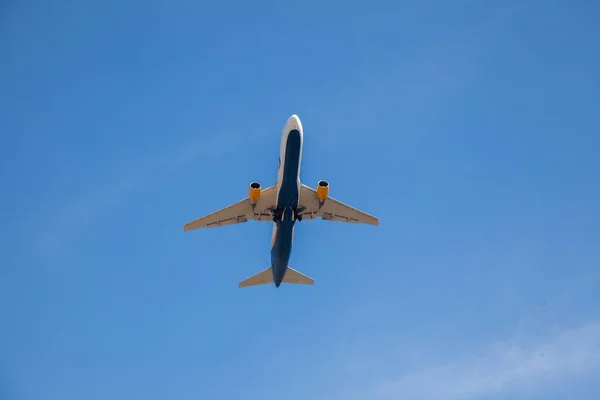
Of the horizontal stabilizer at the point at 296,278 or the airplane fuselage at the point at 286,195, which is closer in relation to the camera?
the airplane fuselage at the point at 286,195

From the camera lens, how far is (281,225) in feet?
157

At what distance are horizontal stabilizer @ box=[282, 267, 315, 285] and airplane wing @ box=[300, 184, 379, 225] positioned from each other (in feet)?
16.7

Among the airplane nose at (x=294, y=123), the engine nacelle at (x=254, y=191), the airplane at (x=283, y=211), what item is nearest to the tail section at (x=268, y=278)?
the airplane at (x=283, y=211)

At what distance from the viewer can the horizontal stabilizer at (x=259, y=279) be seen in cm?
5294

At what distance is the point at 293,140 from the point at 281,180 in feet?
12.7

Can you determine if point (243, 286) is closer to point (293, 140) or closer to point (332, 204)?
point (332, 204)

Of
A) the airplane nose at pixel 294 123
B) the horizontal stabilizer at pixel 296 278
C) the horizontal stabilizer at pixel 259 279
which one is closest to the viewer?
the airplane nose at pixel 294 123

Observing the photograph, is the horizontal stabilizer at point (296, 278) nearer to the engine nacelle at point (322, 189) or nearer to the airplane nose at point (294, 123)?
the engine nacelle at point (322, 189)

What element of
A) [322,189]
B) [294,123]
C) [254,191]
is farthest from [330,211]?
[294,123]

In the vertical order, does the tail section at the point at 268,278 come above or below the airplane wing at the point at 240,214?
below

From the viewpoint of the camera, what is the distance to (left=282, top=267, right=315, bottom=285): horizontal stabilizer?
53.1 meters

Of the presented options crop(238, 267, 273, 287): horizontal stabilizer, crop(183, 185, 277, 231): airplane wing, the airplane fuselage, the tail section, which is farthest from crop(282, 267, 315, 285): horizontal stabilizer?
crop(183, 185, 277, 231): airplane wing

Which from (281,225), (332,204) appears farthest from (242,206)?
(332,204)

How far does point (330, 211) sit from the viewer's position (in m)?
50.5
